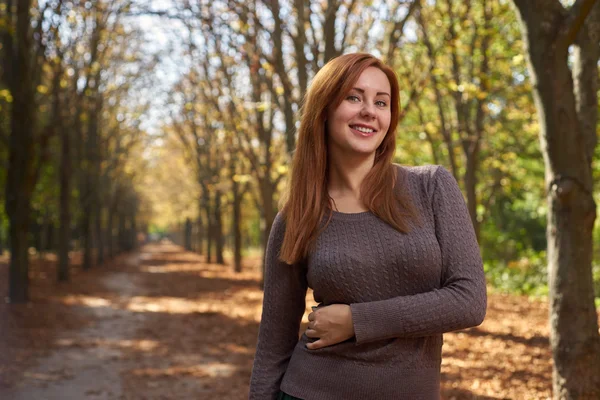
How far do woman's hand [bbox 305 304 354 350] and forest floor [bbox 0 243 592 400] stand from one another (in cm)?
481

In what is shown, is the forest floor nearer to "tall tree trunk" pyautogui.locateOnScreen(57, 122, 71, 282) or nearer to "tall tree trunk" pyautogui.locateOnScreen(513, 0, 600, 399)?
"tall tree trunk" pyautogui.locateOnScreen(513, 0, 600, 399)

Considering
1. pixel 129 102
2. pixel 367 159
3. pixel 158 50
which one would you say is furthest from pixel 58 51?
pixel 367 159

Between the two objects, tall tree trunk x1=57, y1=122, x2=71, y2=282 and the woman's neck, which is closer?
the woman's neck

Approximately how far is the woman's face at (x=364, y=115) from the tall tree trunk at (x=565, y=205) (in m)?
2.92

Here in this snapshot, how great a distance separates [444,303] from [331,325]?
1.23ft

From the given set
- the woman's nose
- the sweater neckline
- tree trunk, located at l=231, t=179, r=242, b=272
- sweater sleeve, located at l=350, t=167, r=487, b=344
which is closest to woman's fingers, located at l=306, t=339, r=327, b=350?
sweater sleeve, located at l=350, t=167, r=487, b=344

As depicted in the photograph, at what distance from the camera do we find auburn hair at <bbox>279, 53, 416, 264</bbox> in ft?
7.61

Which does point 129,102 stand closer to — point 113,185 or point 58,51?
point 113,185

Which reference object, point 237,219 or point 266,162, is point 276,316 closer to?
point 266,162

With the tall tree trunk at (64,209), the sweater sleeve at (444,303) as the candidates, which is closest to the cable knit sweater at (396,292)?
the sweater sleeve at (444,303)

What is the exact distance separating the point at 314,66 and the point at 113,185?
26703mm

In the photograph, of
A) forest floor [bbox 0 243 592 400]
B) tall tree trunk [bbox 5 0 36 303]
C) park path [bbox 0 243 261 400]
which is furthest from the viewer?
tall tree trunk [bbox 5 0 36 303]

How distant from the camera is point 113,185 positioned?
3569 cm

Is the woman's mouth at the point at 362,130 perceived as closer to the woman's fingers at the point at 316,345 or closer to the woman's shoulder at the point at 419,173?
the woman's shoulder at the point at 419,173
